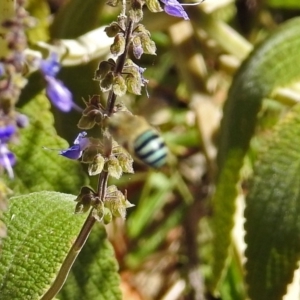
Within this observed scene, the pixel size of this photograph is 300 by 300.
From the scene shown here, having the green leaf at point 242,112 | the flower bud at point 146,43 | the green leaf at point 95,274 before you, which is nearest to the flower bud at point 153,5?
the flower bud at point 146,43

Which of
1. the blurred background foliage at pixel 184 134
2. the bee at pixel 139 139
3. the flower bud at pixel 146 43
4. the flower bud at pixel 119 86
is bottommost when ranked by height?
the blurred background foliage at pixel 184 134

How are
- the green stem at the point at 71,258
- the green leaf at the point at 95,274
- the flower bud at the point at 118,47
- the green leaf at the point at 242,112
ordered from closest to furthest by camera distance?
1. the flower bud at the point at 118,47
2. the green stem at the point at 71,258
3. the green leaf at the point at 95,274
4. the green leaf at the point at 242,112

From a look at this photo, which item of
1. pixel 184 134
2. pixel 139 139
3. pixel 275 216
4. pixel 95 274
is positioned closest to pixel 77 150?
pixel 139 139

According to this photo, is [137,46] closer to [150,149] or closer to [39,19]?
[150,149]

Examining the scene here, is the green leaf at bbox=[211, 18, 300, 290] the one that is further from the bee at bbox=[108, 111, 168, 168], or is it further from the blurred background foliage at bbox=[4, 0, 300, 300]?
the bee at bbox=[108, 111, 168, 168]

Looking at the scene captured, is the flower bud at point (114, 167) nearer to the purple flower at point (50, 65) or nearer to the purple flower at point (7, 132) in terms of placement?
the purple flower at point (7, 132)

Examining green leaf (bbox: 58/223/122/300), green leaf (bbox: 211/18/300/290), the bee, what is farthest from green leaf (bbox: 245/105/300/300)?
the bee

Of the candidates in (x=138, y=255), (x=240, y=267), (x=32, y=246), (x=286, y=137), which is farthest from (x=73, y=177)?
(x=138, y=255)
